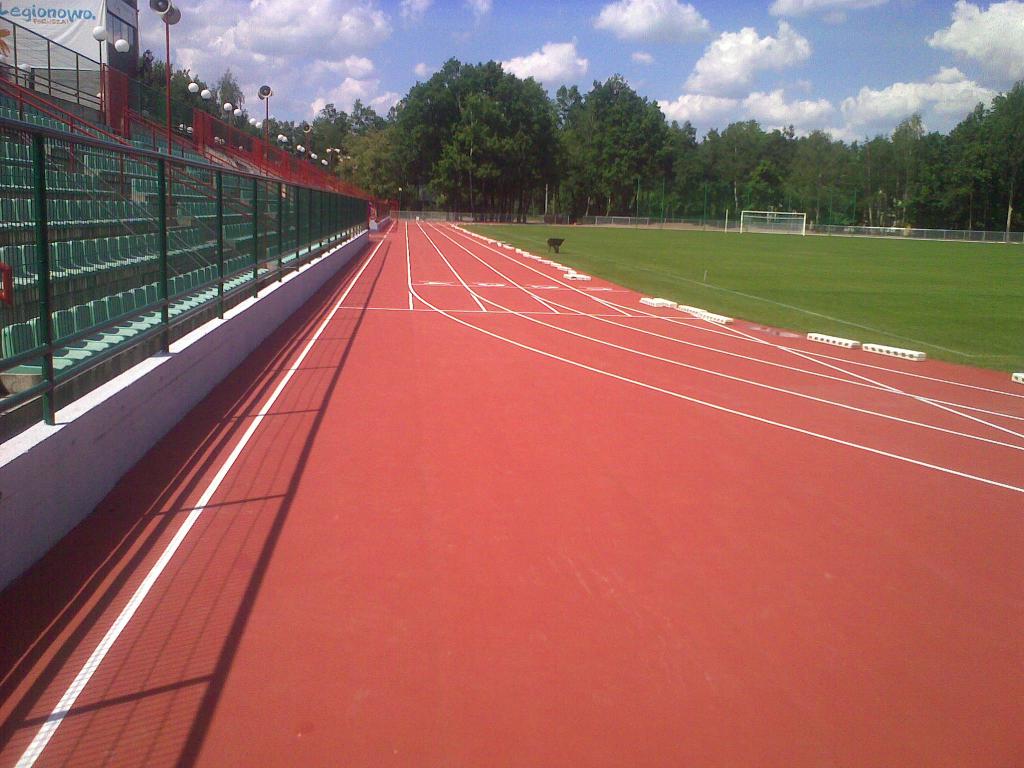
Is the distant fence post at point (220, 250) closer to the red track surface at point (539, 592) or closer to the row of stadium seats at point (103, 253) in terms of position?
the row of stadium seats at point (103, 253)

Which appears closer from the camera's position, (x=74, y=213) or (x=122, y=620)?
(x=122, y=620)

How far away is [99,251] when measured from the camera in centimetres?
820

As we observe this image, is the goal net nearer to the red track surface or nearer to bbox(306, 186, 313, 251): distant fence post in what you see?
bbox(306, 186, 313, 251): distant fence post

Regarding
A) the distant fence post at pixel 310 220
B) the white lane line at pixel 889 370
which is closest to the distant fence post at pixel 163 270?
the white lane line at pixel 889 370

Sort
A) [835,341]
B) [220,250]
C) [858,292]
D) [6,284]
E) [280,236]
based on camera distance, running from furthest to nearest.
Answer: [858,292], [280,236], [835,341], [220,250], [6,284]

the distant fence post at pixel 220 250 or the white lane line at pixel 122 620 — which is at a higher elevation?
the distant fence post at pixel 220 250

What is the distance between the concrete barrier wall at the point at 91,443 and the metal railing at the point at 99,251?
0.26 metres

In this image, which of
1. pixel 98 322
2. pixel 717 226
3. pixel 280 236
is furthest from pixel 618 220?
pixel 98 322

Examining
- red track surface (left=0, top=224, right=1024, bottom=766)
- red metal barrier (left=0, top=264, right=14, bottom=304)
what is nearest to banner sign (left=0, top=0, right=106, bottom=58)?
red track surface (left=0, top=224, right=1024, bottom=766)

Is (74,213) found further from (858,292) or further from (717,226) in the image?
(717,226)

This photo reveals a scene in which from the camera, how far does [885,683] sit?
4797mm

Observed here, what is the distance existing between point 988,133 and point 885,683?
116 m

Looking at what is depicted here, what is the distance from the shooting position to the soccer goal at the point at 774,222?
103 m

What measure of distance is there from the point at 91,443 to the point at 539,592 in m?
3.61
